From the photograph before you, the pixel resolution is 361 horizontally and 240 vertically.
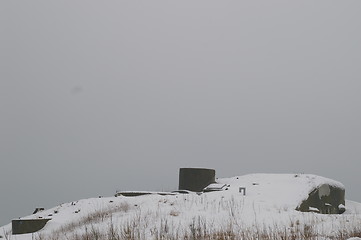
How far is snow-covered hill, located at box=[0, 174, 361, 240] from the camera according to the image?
32.6ft

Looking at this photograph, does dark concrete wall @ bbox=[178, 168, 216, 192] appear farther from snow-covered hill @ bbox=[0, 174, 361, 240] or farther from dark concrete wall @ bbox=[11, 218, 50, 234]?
dark concrete wall @ bbox=[11, 218, 50, 234]

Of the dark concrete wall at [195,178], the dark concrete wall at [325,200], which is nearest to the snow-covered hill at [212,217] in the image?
the dark concrete wall at [325,200]

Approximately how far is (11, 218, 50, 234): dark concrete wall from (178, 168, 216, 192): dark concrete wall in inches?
272

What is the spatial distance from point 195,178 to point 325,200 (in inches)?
219

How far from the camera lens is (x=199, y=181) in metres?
20.2

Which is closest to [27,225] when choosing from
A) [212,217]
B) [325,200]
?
[212,217]

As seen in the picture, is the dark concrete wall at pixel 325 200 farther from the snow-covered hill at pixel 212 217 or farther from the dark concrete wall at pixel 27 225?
the dark concrete wall at pixel 27 225

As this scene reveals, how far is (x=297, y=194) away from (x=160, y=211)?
6.42 meters

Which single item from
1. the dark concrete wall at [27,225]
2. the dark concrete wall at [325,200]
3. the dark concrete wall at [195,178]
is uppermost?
the dark concrete wall at [195,178]

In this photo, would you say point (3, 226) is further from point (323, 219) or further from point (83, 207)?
point (323, 219)

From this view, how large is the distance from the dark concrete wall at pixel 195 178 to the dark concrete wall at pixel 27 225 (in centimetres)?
691

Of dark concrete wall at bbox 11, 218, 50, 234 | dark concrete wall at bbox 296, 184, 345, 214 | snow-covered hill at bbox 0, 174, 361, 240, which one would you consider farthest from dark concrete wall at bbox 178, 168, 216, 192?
dark concrete wall at bbox 11, 218, 50, 234

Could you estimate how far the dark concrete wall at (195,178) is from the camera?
2012 centimetres

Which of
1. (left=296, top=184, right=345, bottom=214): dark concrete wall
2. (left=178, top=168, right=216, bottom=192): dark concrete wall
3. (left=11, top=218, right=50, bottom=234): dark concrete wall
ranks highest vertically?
(left=178, top=168, right=216, bottom=192): dark concrete wall
